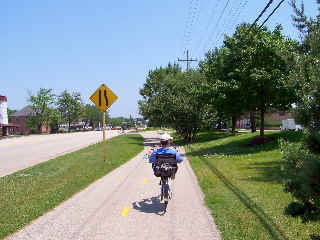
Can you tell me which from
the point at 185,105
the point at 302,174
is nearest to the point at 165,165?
the point at 302,174

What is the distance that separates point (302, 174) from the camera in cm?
364

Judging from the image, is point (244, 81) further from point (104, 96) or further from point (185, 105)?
point (185, 105)

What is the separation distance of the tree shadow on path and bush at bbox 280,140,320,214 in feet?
13.4

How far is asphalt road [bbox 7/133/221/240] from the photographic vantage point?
6.33 metres

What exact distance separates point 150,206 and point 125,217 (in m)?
1.19

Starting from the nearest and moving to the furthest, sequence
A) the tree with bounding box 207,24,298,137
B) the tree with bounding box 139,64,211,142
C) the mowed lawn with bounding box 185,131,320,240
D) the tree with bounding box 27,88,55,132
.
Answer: the mowed lawn with bounding box 185,131,320,240
the tree with bounding box 207,24,298,137
the tree with bounding box 139,64,211,142
the tree with bounding box 27,88,55,132

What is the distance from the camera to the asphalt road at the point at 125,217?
20.8ft

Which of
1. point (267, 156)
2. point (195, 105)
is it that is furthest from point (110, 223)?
point (195, 105)

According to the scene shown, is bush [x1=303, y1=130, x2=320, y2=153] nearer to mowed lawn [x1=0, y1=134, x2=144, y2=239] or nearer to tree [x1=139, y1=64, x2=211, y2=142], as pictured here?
mowed lawn [x1=0, y1=134, x2=144, y2=239]

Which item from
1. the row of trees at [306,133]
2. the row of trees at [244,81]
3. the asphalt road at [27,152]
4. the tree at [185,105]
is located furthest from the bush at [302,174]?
the tree at [185,105]

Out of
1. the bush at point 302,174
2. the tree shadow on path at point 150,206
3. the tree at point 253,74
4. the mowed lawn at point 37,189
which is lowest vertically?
the tree shadow on path at point 150,206

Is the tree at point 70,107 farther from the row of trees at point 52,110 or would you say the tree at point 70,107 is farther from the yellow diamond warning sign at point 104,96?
the yellow diamond warning sign at point 104,96

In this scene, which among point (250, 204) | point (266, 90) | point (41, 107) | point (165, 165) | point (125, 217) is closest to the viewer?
point (125, 217)

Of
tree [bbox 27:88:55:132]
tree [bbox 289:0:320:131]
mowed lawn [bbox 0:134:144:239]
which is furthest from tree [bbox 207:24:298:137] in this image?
tree [bbox 27:88:55:132]
